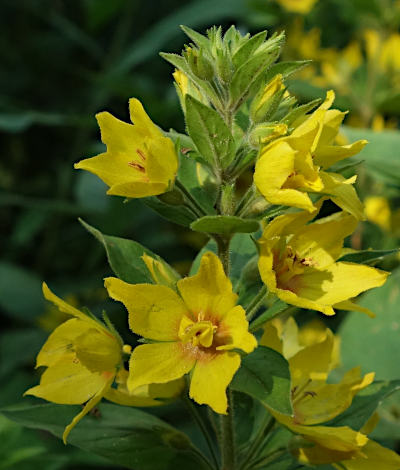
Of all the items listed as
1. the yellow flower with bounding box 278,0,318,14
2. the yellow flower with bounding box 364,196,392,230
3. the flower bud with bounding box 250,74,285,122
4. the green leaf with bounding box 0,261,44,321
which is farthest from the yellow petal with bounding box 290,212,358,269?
the yellow flower with bounding box 278,0,318,14

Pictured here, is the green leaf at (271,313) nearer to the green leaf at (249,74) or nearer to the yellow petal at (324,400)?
the yellow petal at (324,400)

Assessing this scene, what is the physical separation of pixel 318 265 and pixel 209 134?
0.33 meters

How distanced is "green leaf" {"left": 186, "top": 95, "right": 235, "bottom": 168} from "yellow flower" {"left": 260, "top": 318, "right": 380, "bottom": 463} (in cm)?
34

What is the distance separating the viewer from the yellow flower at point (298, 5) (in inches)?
175

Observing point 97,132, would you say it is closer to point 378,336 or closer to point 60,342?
point 378,336

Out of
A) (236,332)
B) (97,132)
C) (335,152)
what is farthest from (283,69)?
(97,132)

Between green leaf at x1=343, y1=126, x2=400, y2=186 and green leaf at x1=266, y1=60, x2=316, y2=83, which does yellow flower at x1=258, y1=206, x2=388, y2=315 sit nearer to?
green leaf at x1=266, y1=60, x2=316, y2=83

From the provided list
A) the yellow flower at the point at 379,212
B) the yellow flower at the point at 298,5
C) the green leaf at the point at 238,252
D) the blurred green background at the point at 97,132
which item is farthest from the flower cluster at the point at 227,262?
the yellow flower at the point at 298,5

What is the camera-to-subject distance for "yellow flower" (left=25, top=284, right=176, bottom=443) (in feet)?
4.60

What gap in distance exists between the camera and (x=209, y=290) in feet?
Answer: 4.23

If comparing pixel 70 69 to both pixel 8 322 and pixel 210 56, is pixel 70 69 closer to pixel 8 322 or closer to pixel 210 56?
pixel 8 322

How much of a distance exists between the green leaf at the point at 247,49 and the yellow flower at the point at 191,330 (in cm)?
38

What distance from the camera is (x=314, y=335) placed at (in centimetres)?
295

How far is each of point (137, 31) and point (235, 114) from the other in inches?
140
